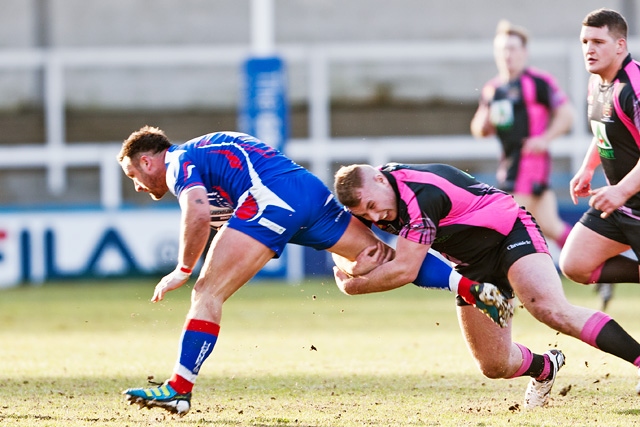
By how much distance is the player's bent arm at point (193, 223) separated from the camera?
5805mm

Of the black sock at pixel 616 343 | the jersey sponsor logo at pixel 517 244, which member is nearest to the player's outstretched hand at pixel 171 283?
the jersey sponsor logo at pixel 517 244

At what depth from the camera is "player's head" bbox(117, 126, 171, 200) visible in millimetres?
6191

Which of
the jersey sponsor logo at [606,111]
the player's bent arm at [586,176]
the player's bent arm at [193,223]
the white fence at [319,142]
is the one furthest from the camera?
the white fence at [319,142]

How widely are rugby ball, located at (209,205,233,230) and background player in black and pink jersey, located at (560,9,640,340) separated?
6.61 feet

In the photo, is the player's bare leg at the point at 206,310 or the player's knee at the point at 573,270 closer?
the player's bare leg at the point at 206,310

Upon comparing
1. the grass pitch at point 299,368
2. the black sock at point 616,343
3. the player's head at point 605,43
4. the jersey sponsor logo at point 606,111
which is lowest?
the grass pitch at point 299,368

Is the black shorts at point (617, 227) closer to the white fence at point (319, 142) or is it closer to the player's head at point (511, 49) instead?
the player's head at point (511, 49)

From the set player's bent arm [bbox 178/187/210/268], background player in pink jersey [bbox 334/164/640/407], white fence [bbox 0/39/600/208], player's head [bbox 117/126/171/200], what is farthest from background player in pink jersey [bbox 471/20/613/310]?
player's bent arm [bbox 178/187/210/268]

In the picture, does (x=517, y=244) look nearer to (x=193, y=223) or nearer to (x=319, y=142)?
(x=193, y=223)

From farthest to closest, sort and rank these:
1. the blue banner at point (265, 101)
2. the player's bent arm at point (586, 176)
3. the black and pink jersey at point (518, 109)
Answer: the blue banner at point (265, 101), the black and pink jersey at point (518, 109), the player's bent arm at point (586, 176)

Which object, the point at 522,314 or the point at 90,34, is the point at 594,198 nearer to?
the point at 522,314

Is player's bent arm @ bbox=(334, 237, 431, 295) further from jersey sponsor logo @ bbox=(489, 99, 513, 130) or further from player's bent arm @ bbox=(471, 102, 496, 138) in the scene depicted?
jersey sponsor logo @ bbox=(489, 99, 513, 130)

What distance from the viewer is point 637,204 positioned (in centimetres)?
660

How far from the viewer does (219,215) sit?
6.48 metres
